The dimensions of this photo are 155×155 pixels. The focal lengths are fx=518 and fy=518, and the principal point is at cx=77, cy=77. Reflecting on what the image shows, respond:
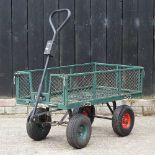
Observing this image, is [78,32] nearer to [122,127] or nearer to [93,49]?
[93,49]

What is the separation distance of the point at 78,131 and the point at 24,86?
1.17 m

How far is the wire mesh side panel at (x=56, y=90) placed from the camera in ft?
23.0

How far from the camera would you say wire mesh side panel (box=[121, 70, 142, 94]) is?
766cm

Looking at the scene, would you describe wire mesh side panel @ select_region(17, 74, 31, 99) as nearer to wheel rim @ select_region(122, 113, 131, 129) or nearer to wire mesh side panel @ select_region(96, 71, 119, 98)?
wire mesh side panel @ select_region(96, 71, 119, 98)

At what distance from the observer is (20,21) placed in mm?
8898

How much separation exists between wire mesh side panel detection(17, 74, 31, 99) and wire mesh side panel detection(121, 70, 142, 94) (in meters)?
1.39

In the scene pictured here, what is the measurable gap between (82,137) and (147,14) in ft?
10.0

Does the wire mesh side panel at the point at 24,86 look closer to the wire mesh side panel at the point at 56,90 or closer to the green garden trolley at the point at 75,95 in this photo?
the green garden trolley at the point at 75,95

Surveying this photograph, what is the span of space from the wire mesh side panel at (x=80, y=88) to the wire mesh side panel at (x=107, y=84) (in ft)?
0.54

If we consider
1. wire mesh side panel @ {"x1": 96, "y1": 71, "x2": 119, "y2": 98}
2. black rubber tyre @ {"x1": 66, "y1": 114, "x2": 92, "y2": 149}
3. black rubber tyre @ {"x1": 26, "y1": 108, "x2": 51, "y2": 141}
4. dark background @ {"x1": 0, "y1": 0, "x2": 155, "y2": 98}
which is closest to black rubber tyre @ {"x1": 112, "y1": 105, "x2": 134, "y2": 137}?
wire mesh side panel @ {"x1": 96, "y1": 71, "x2": 119, "y2": 98}

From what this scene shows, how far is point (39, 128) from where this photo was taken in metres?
7.17

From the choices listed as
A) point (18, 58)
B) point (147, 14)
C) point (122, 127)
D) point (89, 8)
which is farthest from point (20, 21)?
point (122, 127)

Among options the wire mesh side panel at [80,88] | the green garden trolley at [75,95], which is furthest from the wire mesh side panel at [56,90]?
the wire mesh side panel at [80,88]

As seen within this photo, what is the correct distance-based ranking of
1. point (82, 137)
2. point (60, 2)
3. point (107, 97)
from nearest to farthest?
point (82, 137), point (107, 97), point (60, 2)
